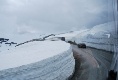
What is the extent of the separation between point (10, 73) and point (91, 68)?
41.2 ft

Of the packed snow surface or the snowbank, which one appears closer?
the snowbank

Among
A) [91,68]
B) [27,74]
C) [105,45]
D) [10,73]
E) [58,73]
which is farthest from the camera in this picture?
[105,45]

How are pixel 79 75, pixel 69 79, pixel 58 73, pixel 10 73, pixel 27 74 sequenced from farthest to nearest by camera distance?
pixel 79 75, pixel 69 79, pixel 58 73, pixel 27 74, pixel 10 73

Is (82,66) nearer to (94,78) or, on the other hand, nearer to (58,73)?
(94,78)

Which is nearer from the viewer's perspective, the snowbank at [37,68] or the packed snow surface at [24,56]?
the snowbank at [37,68]

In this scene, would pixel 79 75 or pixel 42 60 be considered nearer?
pixel 42 60

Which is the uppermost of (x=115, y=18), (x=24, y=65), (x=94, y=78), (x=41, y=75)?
(x=115, y=18)

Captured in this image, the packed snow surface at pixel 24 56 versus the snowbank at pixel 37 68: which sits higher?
the packed snow surface at pixel 24 56

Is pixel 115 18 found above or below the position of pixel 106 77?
above

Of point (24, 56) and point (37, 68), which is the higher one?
point (24, 56)

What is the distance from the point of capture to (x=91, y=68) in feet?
75.1

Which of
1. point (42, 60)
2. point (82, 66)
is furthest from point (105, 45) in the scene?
point (42, 60)

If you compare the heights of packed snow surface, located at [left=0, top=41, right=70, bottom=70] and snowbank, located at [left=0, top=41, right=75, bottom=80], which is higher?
packed snow surface, located at [left=0, top=41, right=70, bottom=70]

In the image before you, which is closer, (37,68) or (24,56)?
(37,68)
